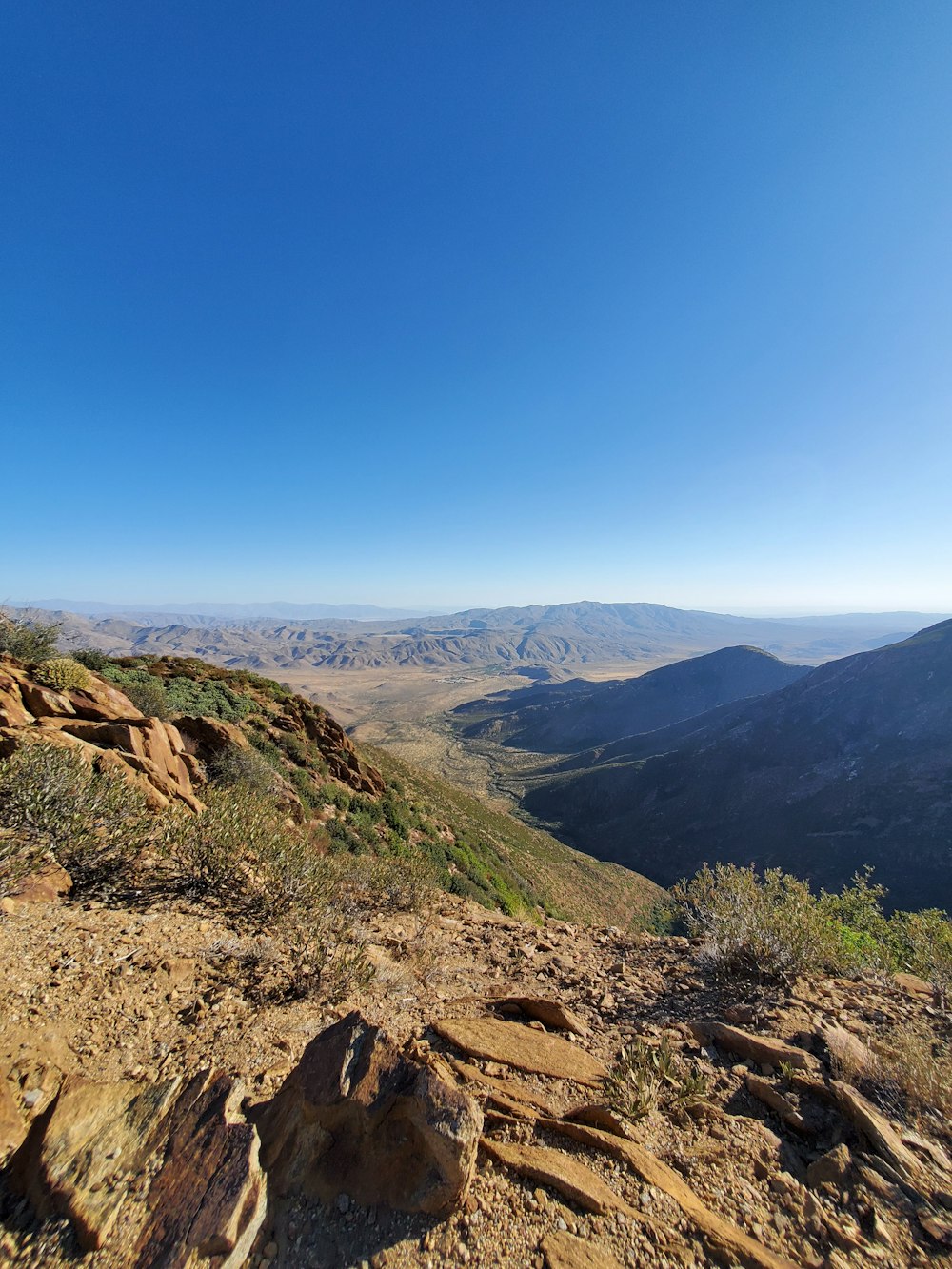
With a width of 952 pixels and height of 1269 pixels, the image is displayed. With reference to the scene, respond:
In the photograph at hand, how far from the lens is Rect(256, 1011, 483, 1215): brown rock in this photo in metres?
2.92

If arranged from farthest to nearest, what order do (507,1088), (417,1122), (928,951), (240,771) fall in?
1. (240,771)
2. (928,951)
3. (507,1088)
4. (417,1122)

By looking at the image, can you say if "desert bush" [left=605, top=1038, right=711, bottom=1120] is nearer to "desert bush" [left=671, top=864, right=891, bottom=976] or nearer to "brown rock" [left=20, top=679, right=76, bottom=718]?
"desert bush" [left=671, top=864, right=891, bottom=976]

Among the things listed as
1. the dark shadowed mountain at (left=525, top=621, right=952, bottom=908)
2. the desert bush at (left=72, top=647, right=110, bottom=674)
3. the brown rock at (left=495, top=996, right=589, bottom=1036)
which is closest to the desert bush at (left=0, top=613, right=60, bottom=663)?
the desert bush at (left=72, top=647, right=110, bottom=674)

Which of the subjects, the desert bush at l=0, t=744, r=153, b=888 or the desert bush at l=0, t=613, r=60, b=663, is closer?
the desert bush at l=0, t=744, r=153, b=888

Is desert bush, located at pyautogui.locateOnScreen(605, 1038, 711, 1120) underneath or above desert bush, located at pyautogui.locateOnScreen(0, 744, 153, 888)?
underneath

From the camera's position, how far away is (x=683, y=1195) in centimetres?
330

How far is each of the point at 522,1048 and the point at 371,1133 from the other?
90.4 inches

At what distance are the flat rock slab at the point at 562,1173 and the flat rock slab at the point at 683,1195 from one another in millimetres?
252

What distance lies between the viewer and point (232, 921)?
6367 millimetres

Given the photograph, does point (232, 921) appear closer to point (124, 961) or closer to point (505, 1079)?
point (124, 961)

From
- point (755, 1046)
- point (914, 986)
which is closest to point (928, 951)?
point (914, 986)

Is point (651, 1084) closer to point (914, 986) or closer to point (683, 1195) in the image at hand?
point (683, 1195)

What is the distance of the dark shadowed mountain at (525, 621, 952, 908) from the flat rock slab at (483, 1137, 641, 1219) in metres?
42.8

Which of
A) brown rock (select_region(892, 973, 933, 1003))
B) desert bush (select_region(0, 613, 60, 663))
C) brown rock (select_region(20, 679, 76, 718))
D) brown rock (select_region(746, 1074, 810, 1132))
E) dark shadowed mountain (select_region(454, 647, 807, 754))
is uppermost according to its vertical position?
desert bush (select_region(0, 613, 60, 663))
